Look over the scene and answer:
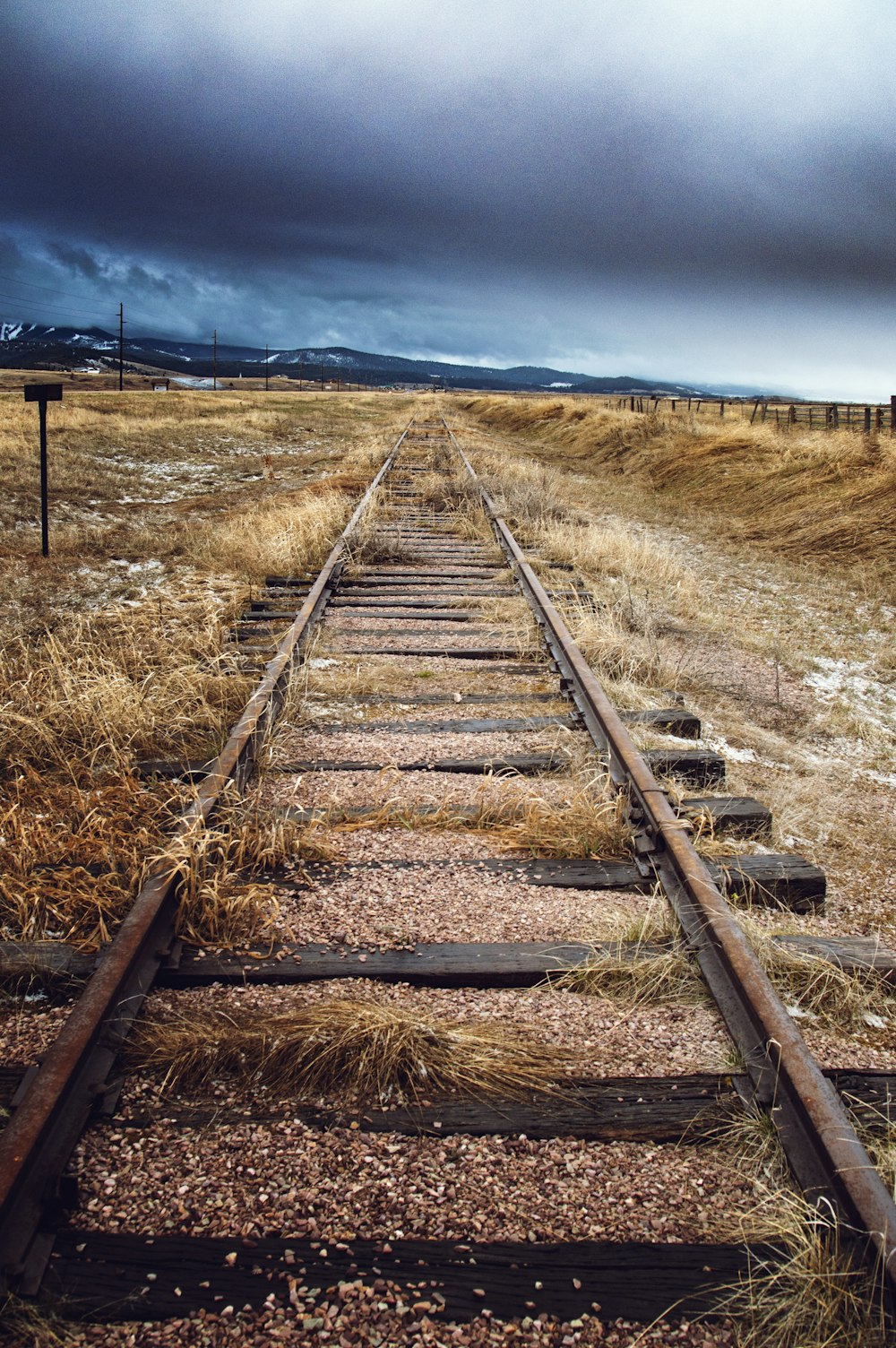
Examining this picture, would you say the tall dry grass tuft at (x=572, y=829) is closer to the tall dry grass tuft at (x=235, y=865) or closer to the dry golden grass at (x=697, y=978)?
the dry golden grass at (x=697, y=978)

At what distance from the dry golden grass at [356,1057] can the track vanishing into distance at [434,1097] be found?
0.06 metres

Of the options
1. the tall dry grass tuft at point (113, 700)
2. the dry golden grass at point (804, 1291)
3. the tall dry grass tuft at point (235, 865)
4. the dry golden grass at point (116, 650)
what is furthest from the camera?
the tall dry grass tuft at point (113, 700)

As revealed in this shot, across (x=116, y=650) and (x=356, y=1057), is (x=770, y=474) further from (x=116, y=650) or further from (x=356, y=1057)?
(x=356, y=1057)

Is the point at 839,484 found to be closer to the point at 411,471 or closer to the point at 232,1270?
the point at 411,471

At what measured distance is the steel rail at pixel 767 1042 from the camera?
1623mm

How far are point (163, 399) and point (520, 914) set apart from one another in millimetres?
37562

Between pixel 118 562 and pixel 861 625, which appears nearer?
pixel 861 625

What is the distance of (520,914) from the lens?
9.19 feet

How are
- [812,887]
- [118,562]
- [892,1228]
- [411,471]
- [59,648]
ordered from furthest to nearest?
[411,471], [118,562], [59,648], [812,887], [892,1228]

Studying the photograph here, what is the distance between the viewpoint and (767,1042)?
2.05m

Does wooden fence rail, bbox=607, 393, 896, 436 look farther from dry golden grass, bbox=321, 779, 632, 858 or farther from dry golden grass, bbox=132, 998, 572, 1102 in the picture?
dry golden grass, bbox=132, 998, 572, 1102

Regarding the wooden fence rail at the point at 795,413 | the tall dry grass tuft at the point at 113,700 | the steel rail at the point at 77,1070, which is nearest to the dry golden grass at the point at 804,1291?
the steel rail at the point at 77,1070

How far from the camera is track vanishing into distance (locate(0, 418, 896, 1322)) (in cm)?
161

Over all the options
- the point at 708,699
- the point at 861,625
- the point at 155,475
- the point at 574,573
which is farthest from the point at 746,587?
the point at 155,475
